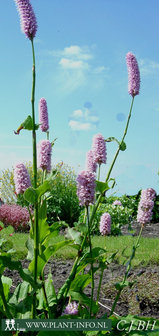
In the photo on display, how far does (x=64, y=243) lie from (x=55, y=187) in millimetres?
8972

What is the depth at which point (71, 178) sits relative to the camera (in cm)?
1150

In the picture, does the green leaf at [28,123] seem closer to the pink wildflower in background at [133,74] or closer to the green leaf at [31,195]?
the green leaf at [31,195]

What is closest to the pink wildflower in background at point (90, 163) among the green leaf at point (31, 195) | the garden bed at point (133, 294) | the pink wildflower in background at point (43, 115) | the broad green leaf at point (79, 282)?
the pink wildflower in background at point (43, 115)

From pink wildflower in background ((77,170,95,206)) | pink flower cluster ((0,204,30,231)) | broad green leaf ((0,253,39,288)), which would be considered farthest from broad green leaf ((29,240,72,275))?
pink flower cluster ((0,204,30,231))

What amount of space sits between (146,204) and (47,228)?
2.07ft

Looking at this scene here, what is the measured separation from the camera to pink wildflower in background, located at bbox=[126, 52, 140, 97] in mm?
2416

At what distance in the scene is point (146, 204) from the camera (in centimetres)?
242

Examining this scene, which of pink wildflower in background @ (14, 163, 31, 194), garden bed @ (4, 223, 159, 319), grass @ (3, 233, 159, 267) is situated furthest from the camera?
grass @ (3, 233, 159, 267)

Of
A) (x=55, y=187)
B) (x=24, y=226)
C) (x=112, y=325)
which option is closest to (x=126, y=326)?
(x=112, y=325)

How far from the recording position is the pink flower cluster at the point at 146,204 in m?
2.40

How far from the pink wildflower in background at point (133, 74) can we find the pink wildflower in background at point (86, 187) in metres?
0.84

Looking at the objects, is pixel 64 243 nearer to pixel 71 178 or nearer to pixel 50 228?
pixel 50 228

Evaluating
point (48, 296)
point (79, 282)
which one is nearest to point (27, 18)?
point (79, 282)

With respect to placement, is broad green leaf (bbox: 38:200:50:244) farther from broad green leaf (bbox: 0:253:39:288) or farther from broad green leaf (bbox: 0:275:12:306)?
broad green leaf (bbox: 0:275:12:306)
